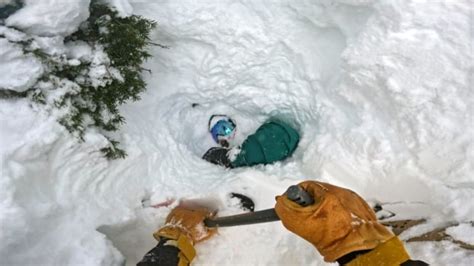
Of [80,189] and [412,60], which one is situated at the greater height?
[412,60]

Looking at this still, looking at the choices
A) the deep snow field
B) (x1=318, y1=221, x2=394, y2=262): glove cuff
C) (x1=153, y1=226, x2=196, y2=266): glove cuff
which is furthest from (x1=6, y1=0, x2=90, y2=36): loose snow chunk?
(x1=318, y1=221, x2=394, y2=262): glove cuff

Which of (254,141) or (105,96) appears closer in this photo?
(105,96)

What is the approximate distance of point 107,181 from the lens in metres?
2.82

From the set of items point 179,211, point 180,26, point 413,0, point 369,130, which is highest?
point 413,0

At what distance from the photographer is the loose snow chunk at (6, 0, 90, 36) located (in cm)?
234

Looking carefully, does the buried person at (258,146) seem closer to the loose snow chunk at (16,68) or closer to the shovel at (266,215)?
the shovel at (266,215)

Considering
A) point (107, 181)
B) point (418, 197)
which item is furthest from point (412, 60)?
point (107, 181)

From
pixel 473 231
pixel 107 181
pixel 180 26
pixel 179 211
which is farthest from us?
pixel 180 26

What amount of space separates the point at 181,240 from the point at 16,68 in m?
1.38

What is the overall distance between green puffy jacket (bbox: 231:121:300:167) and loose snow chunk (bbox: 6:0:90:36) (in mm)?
1614

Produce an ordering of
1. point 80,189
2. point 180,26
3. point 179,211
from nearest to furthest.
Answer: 1. point 80,189
2. point 179,211
3. point 180,26

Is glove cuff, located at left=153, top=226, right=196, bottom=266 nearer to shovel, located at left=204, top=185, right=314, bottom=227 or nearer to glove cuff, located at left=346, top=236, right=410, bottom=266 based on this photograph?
shovel, located at left=204, top=185, right=314, bottom=227

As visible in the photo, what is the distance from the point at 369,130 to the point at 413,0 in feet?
2.85

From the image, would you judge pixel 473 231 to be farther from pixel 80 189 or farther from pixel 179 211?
pixel 80 189
